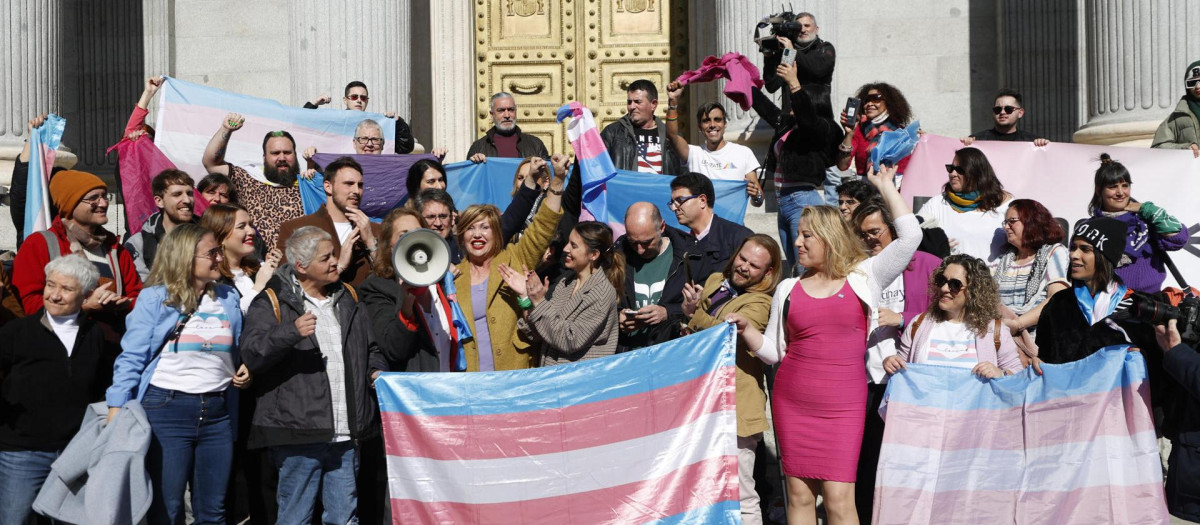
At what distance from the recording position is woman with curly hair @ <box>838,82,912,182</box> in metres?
9.47

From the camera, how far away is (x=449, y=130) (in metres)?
13.9

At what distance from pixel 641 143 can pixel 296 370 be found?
385 cm

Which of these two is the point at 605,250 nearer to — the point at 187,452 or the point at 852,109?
the point at 187,452

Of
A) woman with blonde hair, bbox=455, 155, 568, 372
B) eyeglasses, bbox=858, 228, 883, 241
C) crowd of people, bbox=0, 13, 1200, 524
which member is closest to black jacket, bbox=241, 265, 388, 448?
crowd of people, bbox=0, 13, 1200, 524

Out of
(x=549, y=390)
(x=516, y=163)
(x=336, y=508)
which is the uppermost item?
(x=516, y=163)

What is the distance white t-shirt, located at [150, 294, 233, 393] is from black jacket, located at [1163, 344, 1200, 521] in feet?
15.0

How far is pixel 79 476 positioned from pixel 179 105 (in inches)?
180

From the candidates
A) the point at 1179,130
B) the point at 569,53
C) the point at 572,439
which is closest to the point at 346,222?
the point at 572,439

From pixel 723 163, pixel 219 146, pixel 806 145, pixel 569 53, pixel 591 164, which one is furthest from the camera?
pixel 569 53

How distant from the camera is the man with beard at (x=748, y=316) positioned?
695 cm

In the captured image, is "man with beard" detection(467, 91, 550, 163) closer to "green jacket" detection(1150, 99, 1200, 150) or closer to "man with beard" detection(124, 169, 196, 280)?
"man with beard" detection(124, 169, 196, 280)

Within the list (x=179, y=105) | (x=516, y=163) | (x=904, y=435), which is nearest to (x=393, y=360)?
(x=904, y=435)

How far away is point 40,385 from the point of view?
6719mm

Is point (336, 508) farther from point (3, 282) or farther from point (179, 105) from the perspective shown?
point (179, 105)
